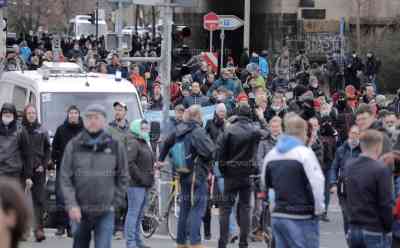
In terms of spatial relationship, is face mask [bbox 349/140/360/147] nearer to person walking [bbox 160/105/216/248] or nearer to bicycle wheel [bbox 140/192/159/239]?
person walking [bbox 160/105/216/248]

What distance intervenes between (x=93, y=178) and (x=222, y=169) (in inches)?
137

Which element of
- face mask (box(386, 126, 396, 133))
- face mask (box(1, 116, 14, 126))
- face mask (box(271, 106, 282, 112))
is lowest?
face mask (box(271, 106, 282, 112))

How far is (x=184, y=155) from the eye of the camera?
13992 mm

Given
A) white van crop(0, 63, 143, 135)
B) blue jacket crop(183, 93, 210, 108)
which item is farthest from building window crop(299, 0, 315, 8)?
white van crop(0, 63, 143, 135)

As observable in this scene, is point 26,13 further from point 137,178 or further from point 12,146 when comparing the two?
point 137,178

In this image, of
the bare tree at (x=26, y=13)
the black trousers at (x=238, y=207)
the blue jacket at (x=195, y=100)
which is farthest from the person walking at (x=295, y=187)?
the bare tree at (x=26, y=13)

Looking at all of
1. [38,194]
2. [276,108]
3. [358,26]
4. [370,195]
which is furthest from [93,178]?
[358,26]

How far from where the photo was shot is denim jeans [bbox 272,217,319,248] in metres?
10.9

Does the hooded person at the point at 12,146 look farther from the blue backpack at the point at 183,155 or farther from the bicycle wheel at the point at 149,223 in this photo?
the bicycle wheel at the point at 149,223

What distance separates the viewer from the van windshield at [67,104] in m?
17.7

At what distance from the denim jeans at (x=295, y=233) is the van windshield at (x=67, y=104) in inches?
274

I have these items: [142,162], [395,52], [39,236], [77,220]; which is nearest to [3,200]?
[77,220]

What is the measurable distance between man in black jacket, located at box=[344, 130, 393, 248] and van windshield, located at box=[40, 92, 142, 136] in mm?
7507

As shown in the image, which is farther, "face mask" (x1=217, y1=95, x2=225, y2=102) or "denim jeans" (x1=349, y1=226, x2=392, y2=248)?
"face mask" (x1=217, y1=95, x2=225, y2=102)
